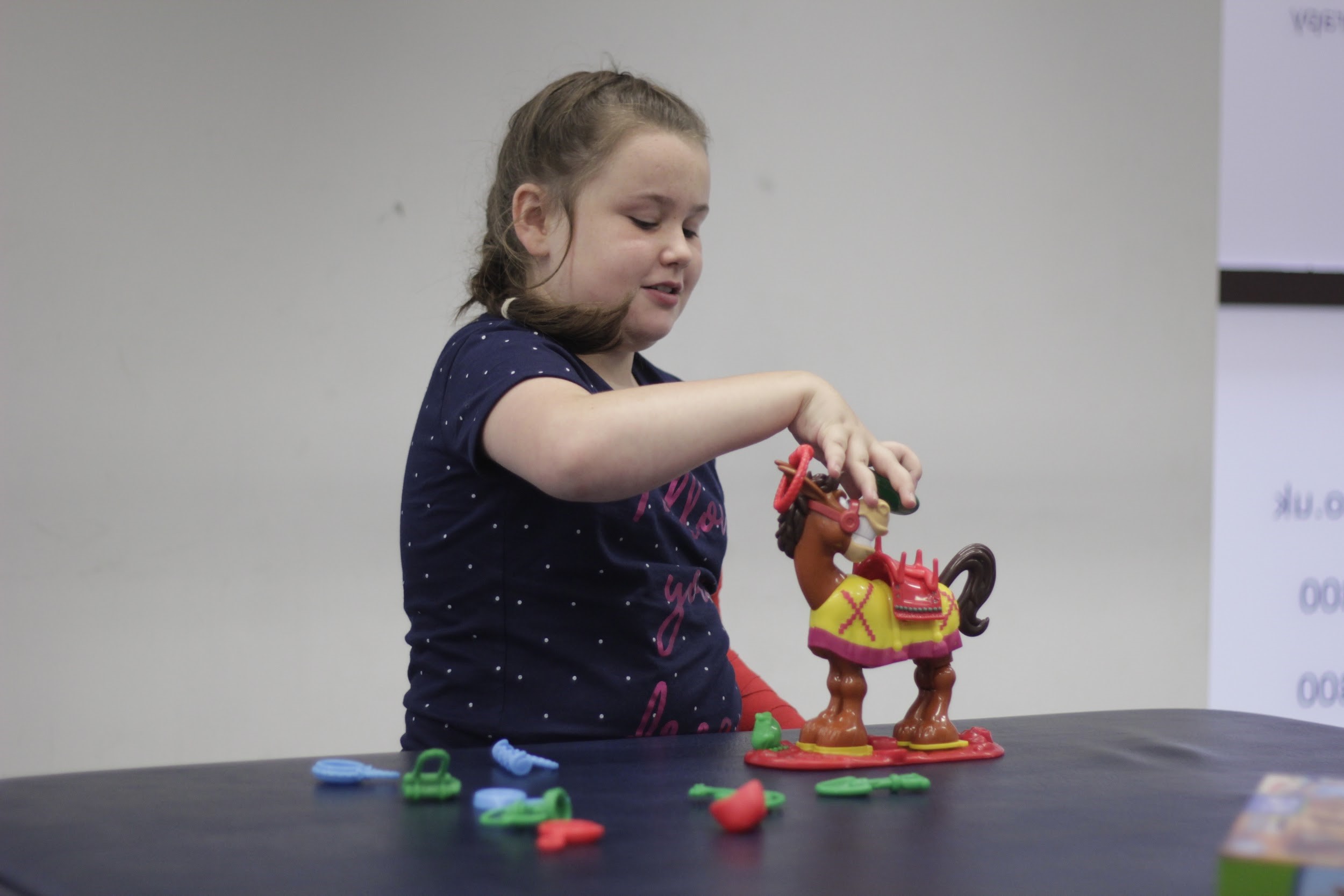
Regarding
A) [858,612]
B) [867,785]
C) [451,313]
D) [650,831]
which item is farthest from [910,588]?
[451,313]

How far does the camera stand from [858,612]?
71 centimetres

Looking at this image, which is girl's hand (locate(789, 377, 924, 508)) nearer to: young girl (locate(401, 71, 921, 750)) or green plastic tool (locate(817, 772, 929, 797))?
young girl (locate(401, 71, 921, 750))

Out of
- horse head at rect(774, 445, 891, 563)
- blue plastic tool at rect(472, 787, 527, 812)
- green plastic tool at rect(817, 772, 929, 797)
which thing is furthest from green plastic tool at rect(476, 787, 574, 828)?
horse head at rect(774, 445, 891, 563)

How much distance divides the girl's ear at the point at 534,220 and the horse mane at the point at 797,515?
36cm

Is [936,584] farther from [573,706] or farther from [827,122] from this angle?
[827,122]

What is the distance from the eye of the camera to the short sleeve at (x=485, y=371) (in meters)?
0.77

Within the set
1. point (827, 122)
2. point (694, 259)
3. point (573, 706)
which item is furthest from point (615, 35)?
point (573, 706)

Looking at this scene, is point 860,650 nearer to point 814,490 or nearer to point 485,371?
point 814,490

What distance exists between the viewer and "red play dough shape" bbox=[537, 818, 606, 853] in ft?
1.62

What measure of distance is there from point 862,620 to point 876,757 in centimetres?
8

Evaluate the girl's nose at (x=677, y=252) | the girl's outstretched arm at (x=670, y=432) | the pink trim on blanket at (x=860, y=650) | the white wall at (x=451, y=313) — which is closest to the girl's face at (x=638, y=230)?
the girl's nose at (x=677, y=252)

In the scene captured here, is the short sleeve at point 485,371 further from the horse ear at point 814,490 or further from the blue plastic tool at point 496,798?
the blue plastic tool at point 496,798

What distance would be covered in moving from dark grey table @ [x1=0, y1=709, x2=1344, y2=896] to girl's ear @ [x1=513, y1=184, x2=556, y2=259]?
428mm

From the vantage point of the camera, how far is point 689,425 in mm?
697
